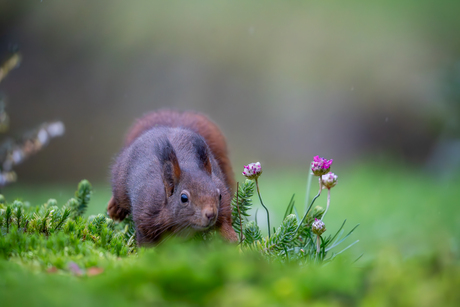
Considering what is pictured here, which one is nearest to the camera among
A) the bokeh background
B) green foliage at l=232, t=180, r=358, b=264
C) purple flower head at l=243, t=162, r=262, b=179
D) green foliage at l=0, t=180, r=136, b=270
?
green foliage at l=0, t=180, r=136, b=270

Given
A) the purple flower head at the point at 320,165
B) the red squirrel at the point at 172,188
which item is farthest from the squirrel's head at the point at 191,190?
the purple flower head at the point at 320,165

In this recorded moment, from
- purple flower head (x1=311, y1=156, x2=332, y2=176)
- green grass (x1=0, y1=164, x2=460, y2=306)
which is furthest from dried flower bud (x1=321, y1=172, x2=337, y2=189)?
green grass (x1=0, y1=164, x2=460, y2=306)

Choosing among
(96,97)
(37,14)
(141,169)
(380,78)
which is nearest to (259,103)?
(380,78)

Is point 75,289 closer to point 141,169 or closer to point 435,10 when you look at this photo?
point 141,169

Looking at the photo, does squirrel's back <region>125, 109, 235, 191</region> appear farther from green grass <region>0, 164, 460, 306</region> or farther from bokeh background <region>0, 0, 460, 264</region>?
bokeh background <region>0, 0, 460, 264</region>

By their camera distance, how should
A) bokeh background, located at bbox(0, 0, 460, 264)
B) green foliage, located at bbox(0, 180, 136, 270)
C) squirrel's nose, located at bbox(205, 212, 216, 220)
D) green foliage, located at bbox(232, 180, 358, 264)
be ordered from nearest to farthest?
1. green foliage, located at bbox(0, 180, 136, 270)
2. green foliage, located at bbox(232, 180, 358, 264)
3. squirrel's nose, located at bbox(205, 212, 216, 220)
4. bokeh background, located at bbox(0, 0, 460, 264)

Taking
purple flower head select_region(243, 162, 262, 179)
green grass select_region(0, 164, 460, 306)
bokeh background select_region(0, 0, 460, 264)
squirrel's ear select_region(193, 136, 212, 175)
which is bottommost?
green grass select_region(0, 164, 460, 306)

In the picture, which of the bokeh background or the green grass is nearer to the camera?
the green grass

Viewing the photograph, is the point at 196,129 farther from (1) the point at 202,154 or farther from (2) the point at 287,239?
(2) the point at 287,239
